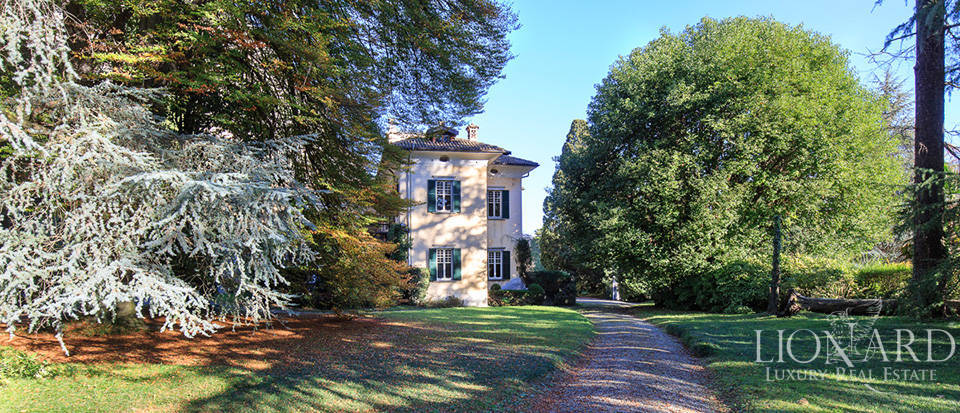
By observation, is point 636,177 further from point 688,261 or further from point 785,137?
point 785,137

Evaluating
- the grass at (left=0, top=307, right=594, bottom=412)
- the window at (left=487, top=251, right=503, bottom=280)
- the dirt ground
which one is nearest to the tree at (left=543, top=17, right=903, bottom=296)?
the window at (left=487, top=251, right=503, bottom=280)

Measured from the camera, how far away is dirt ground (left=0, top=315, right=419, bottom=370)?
7.35 metres

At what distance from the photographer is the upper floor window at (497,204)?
2427 centimetres

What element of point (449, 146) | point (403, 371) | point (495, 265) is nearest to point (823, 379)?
point (403, 371)

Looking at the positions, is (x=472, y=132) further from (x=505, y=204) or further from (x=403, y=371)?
(x=403, y=371)

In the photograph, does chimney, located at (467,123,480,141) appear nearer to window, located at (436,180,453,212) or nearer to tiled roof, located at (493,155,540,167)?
tiled roof, located at (493,155,540,167)

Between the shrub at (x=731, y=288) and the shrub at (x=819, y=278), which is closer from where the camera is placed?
the shrub at (x=819, y=278)

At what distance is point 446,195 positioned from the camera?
22609 millimetres

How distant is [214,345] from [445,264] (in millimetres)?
14029

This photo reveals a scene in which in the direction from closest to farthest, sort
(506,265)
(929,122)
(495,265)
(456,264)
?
(929,122) → (456,264) → (495,265) → (506,265)

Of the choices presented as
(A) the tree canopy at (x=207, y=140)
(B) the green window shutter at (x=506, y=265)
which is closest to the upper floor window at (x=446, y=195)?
(B) the green window shutter at (x=506, y=265)

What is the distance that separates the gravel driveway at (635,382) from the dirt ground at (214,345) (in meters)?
3.97

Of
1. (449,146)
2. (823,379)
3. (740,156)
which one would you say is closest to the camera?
(823,379)

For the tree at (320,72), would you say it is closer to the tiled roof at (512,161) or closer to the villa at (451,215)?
the villa at (451,215)
